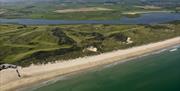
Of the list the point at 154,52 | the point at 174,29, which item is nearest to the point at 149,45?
the point at 154,52

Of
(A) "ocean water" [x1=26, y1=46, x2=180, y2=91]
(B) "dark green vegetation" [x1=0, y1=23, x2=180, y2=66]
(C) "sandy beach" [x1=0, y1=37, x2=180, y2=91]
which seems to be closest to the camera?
(A) "ocean water" [x1=26, y1=46, x2=180, y2=91]

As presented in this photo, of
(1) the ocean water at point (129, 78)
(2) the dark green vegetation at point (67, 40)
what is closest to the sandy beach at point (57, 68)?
(1) the ocean water at point (129, 78)

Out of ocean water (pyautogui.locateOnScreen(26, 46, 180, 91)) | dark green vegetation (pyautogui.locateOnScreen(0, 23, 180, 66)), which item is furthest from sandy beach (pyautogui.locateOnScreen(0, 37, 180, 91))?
dark green vegetation (pyautogui.locateOnScreen(0, 23, 180, 66))

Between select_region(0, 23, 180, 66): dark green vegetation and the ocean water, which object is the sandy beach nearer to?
the ocean water

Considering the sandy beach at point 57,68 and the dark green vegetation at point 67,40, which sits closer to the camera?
the sandy beach at point 57,68

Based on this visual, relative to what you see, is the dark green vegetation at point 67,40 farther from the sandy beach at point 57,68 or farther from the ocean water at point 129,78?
the ocean water at point 129,78

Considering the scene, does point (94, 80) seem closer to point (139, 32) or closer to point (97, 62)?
point (97, 62)
